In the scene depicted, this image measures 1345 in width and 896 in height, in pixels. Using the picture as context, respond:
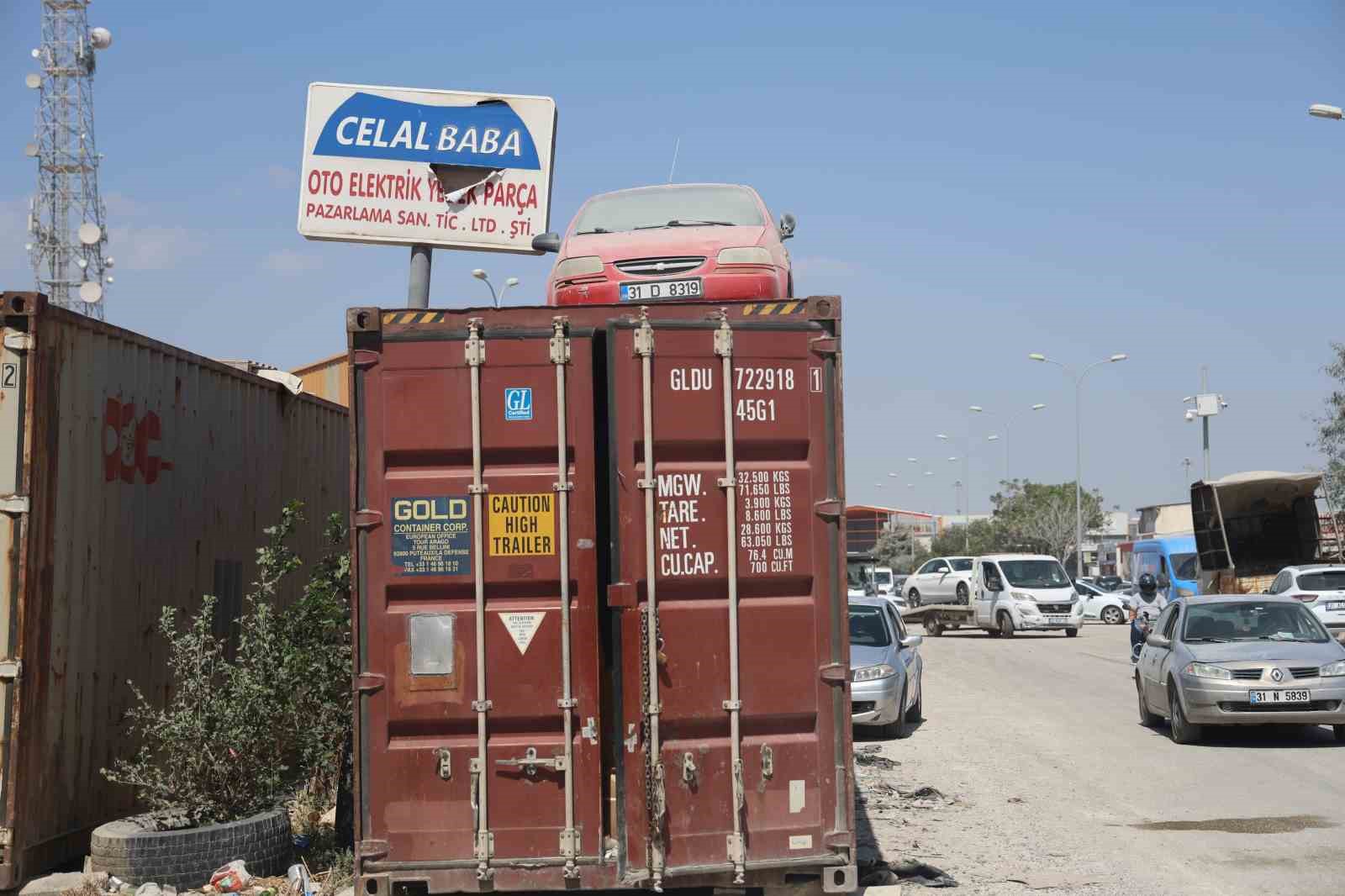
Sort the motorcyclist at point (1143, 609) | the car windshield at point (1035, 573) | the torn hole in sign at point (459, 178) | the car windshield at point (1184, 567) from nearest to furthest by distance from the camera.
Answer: the torn hole in sign at point (459, 178)
the motorcyclist at point (1143, 609)
the car windshield at point (1035, 573)
the car windshield at point (1184, 567)

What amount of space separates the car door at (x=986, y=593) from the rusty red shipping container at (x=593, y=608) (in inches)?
1150

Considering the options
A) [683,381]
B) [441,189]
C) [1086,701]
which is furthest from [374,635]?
[1086,701]

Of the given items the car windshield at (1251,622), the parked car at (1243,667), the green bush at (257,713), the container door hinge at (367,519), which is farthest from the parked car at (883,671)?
the container door hinge at (367,519)

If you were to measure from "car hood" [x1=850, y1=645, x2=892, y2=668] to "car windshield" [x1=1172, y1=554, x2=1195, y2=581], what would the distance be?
27241 mm

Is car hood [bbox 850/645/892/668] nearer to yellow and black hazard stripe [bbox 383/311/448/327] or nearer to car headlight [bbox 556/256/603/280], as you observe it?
car headlight [bbox 556/256/603/280]

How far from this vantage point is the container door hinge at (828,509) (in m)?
6.64

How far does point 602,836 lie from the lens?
646cm

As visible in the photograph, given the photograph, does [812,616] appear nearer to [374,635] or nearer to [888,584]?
[374,635]

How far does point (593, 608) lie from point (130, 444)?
431 centimetres

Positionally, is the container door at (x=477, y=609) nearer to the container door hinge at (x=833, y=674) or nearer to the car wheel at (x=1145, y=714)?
the container door hinge at (x=833, y=674)

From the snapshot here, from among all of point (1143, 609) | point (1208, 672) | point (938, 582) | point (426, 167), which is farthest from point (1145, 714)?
point (938, 582)

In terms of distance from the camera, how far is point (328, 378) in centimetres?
2234

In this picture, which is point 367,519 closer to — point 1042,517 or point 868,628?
point 868,628

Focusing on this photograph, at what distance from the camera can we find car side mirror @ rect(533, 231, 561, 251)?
11.5 m
